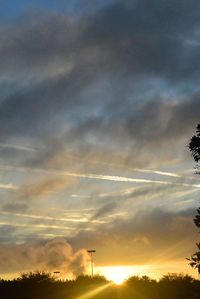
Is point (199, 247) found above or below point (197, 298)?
above

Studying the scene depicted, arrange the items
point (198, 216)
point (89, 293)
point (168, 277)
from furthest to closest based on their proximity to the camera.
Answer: point (168, 277), point (89, 293), point (198, 216)

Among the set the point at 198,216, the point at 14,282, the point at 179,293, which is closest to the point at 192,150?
the point at 198,216

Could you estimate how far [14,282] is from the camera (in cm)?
7019

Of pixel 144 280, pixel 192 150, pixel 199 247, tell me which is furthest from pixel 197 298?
pixel 144 280

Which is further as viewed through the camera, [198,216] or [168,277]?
[168,277]

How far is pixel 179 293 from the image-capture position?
6881 centimetres

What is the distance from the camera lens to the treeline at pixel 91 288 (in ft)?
224

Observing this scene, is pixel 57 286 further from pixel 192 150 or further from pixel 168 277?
pixel 192 150

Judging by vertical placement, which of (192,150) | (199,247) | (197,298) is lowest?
(197,298)

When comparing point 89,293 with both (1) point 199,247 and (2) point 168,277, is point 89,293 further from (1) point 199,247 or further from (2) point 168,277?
(1) point 199,247

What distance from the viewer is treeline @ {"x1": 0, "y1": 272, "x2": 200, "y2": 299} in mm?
68312

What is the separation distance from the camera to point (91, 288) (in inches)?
2788

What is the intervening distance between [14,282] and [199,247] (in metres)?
36.0

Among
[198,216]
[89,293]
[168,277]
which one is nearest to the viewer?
[198,216]
